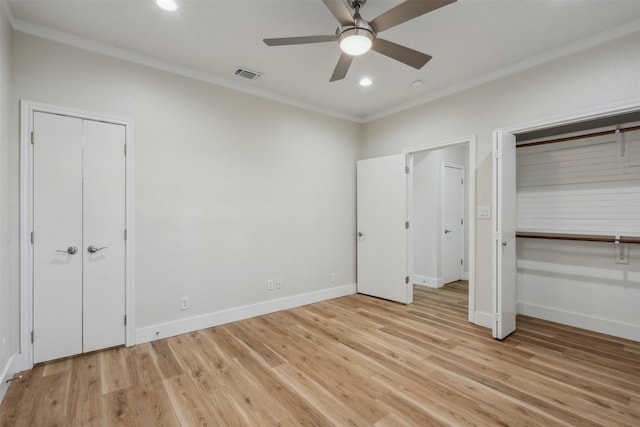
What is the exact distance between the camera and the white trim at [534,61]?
2.62m

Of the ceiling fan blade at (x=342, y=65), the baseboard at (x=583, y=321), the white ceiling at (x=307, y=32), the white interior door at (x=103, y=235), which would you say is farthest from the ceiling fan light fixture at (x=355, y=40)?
the baseboard at (x=583, y=321)

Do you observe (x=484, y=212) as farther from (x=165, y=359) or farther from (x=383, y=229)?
(x=165, y=359)

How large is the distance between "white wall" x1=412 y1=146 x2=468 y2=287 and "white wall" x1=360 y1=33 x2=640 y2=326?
1.21 metres

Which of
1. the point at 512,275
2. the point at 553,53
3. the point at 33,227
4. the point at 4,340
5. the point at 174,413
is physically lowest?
Answer: the point at 174,413

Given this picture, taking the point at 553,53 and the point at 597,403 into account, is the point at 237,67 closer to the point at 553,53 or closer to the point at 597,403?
the point at 553,53

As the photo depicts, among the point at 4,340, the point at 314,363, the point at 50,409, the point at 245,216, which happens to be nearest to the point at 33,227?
the point at 4,340

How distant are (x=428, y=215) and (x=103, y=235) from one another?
15.7 feet

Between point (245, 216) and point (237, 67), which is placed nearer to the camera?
point (237, 67)

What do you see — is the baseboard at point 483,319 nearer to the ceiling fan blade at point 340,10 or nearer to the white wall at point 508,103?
the white wall at point 508,103

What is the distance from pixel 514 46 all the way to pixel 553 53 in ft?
1.46

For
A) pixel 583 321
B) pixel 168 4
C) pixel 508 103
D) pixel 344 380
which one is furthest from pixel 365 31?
pixel 583 321

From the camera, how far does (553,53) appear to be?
2.97 m

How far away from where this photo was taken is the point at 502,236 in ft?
10.3

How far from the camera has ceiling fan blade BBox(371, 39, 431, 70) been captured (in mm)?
2199
